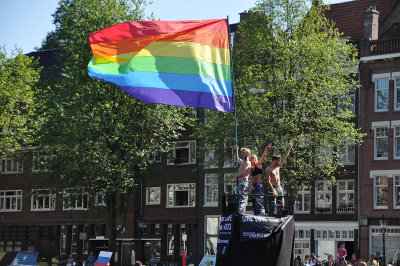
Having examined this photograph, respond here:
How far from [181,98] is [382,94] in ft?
107

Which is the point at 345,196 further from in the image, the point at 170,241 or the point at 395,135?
the point at 170,241

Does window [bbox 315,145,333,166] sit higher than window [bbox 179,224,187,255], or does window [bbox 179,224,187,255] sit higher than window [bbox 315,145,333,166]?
window [bbox 315,145,333,166]

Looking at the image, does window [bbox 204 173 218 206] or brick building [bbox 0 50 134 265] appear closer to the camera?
window [bbox 204 173 218 206]

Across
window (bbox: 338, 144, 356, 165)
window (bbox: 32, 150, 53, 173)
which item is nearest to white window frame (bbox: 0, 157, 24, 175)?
window (bbox: 32, 150, 53, 173)

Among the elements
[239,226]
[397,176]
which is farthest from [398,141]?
[239,226]

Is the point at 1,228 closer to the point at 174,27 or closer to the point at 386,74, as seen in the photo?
the point at 386,74

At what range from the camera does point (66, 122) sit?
4891cm

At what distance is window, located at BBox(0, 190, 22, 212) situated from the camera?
73688 millimetres

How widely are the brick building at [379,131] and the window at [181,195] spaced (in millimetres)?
14613

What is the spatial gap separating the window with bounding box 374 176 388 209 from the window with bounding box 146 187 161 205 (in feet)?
62.4

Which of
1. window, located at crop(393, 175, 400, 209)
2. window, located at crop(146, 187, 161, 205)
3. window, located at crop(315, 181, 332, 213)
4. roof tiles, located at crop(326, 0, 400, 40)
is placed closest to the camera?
window, located at crop(393, 175, 400, 209)

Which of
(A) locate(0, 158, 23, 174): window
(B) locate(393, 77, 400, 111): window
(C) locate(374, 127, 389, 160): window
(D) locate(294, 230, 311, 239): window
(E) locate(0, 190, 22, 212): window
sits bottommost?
(D) locate(294, 230, 311, 239): window

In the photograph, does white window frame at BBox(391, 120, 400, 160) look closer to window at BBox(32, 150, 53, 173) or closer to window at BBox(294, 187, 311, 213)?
window at BBox(294, 187, 311, 213)

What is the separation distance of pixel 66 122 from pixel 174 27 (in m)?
27.9
